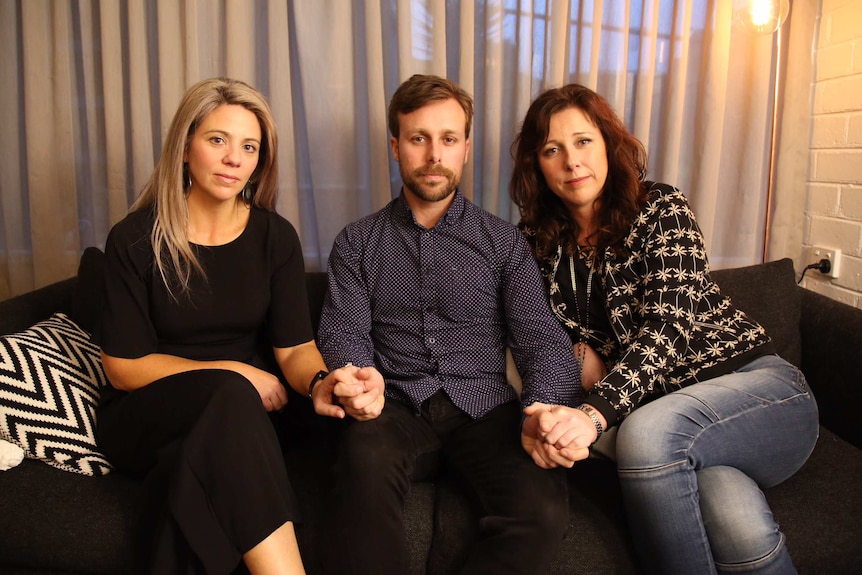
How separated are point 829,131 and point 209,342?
1.88 metres

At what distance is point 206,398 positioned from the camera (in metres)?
1.38

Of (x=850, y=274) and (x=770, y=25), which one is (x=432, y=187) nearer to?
(x=770, y=25)

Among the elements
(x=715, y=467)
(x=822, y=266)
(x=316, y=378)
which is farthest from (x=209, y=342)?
(x=822, y=266)

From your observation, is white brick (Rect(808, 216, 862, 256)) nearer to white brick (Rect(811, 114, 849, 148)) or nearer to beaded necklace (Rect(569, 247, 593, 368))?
white brick (Rect(811, 114, 849, 148))

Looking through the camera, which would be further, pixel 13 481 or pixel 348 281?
pixel 348 281

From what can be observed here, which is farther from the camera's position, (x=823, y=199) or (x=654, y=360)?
(x=823, y=199)

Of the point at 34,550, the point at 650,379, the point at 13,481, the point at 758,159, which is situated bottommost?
the point at 34,550

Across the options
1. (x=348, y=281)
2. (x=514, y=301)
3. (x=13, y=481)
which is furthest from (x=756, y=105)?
(x=13, y=481)

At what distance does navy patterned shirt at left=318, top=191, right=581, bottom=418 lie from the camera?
168 centimetres

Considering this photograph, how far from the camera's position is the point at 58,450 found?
4.95ft

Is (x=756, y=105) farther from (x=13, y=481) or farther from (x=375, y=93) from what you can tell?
(x=13, y=481)

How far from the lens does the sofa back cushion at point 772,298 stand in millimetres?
1894

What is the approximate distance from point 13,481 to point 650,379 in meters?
1.38

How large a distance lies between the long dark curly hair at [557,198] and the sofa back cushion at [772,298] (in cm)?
46
